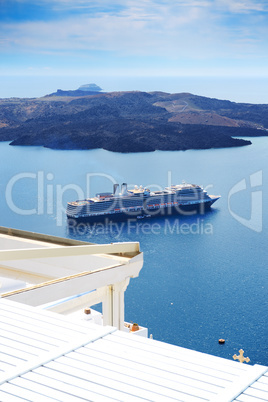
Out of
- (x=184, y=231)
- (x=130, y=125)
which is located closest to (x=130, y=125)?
(x=130, y=125)

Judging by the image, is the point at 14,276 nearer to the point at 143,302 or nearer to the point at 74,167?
the point at 143,302

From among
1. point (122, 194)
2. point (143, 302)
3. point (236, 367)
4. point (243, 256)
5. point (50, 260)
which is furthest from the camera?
point (122, 194)

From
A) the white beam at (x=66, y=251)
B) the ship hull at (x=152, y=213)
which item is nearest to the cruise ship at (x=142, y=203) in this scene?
the ship hull at (x=152, y=213)

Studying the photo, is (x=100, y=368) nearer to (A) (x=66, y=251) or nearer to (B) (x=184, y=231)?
(A) (x=66, y=251)

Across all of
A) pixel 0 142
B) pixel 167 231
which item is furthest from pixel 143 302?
pixel 0 142

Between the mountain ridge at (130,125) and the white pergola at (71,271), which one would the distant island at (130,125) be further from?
the white pergola at (71,271)

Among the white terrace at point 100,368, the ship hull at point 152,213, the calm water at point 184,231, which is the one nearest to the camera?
the white terrace at point 100,368

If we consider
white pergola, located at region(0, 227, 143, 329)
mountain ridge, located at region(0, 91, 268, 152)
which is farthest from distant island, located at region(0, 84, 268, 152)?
white pergola, located at region(0, 227, 143, 329)

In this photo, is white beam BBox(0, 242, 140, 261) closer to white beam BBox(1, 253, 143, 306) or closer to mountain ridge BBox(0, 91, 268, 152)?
white beam BBox(1, 253, 143, 306)

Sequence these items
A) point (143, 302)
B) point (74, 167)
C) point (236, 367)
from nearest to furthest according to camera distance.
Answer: point (236, 367) < point (143, 302) < point (74, 167)
